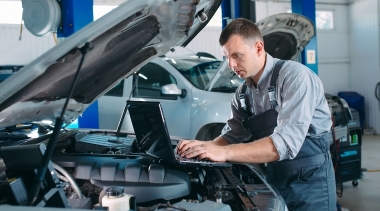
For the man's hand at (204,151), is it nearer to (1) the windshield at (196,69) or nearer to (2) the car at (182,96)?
(2) the car at (182,96)

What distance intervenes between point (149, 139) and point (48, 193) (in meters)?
0.81

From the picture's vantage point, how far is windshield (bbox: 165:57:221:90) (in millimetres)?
5066

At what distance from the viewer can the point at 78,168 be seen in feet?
6.28

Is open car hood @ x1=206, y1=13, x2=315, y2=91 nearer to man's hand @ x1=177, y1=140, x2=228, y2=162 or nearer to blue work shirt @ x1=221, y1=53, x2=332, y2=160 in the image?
blue work shirt @ x1=221, y1=53, x2=332, y2=160

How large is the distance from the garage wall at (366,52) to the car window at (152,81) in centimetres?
696

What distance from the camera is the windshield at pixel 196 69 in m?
5.07

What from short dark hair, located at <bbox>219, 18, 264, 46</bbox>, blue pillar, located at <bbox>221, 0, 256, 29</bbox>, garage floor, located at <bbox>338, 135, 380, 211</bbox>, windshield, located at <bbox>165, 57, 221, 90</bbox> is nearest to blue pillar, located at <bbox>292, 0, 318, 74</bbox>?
blue pillar, located at <bbox>221, 0, 256, 29</bbox>

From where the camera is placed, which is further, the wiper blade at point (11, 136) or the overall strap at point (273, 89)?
the wiper blade at point (11, 136)

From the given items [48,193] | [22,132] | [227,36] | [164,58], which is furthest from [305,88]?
[164,58]

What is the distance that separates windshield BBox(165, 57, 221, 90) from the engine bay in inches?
113

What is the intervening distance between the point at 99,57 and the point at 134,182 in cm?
56

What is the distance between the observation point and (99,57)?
1790 mm

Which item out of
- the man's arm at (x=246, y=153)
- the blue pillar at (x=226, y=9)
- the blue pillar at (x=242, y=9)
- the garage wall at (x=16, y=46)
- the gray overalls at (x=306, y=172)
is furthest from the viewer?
the garage wall at (x=16, y=46)

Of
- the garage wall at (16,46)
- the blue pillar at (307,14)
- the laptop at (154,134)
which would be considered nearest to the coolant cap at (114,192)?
the laptop at (154,134)
